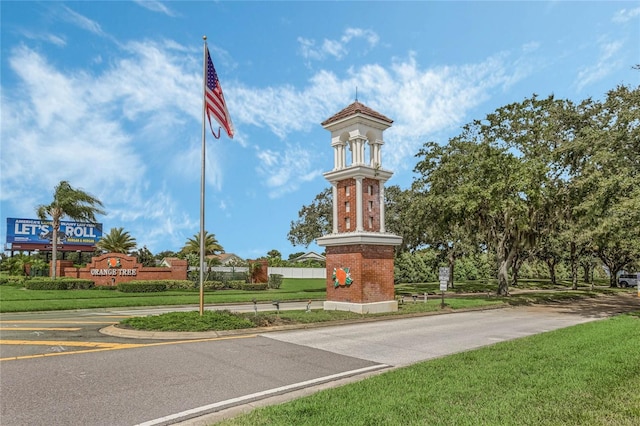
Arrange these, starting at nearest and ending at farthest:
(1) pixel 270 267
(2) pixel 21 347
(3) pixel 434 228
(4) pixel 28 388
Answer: (4) pixel 28 388 < (2) pixel 21 347 < (3) pixel 434 228 < (1) pixel 270 267

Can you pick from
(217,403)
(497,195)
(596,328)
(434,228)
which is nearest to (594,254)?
(434,228)

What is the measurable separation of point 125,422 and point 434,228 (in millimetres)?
30833

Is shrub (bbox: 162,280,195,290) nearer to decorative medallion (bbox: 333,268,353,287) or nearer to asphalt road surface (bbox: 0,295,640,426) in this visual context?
decorative medallion (bbox: 333,268,353,287)

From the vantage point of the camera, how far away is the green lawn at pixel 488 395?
5.96m

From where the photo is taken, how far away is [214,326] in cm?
1433

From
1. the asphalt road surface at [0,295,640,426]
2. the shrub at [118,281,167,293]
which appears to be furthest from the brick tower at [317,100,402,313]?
the shrub at [118,281,167,293]

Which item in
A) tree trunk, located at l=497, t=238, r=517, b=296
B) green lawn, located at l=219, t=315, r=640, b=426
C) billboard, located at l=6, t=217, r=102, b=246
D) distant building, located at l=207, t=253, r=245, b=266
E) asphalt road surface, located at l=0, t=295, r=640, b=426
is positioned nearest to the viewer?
green lawn, located at l=219, t=315, r=640, b=426

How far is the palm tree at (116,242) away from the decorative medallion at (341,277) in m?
49.7

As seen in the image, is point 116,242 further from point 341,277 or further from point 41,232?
point 341,277

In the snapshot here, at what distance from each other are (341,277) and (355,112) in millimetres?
7801

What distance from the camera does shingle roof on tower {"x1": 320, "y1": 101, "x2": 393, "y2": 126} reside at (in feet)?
70.4

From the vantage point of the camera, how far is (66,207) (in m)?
40.9

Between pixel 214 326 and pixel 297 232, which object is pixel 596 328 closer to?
pixel 214 326

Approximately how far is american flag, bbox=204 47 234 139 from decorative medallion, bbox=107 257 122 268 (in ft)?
100
